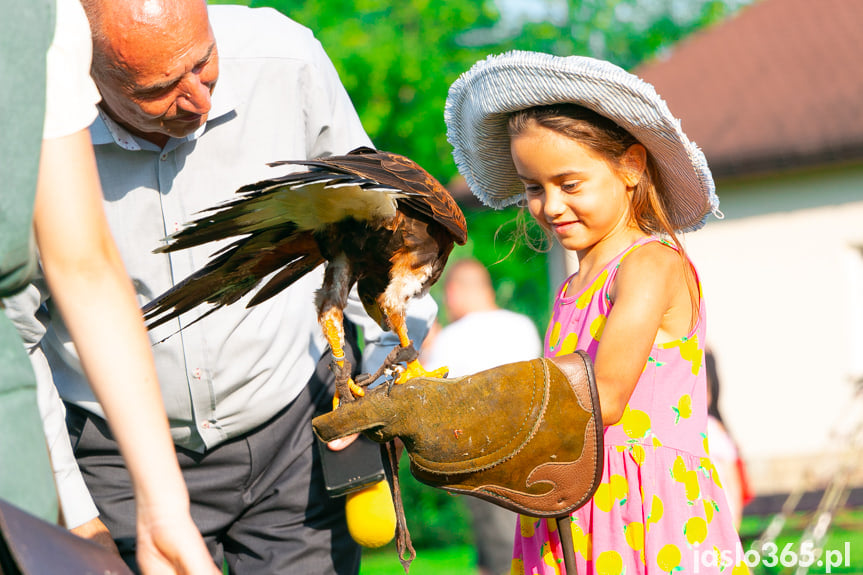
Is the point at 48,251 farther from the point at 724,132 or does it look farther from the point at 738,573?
the point at 724,132

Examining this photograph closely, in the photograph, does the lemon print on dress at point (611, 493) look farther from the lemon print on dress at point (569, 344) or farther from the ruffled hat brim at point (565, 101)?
the ruffled hat brim at point (565, 101)

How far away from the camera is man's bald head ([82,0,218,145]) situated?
2.02 metres

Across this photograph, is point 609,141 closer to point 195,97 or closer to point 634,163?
point 634,163

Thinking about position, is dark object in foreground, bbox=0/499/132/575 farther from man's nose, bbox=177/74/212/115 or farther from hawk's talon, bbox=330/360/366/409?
man's nose, bbox=177/74/212/115

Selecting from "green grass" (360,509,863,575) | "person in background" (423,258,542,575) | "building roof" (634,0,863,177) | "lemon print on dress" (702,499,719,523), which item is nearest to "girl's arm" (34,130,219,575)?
"lemon print on dress" (702,499,719,523)

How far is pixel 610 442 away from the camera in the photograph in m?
2.19

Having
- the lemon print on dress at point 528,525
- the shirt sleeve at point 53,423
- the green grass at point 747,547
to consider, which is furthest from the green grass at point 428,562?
the shirt sleeve at point 53,423

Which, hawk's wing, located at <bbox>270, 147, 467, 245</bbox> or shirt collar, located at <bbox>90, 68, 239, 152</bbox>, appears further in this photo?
shirt collar, located at <bbox>90, 68, 239, 152</bbox>

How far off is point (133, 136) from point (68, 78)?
1004mm

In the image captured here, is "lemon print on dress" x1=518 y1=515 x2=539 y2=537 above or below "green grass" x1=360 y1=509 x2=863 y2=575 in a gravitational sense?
above

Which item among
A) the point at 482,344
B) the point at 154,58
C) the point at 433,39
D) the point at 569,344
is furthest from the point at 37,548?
the point at 433,39

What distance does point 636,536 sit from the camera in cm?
210

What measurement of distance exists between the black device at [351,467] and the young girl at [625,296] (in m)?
0.40

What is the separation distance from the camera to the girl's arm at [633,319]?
2.02m
